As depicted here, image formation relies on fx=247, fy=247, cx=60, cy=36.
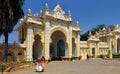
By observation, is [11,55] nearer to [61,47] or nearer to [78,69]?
[61,47]

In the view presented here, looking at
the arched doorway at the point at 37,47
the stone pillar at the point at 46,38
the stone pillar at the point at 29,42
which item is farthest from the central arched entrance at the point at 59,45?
the stone pillar at the point at 29,42

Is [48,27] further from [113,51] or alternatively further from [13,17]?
[113,51]

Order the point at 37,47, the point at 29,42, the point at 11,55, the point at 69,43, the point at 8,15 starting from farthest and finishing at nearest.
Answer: the point at 69,43 < the point at 37,47 < the point at 29,42 < the point at 11,55 < the point at 8,15

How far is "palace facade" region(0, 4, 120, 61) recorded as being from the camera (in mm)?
35275

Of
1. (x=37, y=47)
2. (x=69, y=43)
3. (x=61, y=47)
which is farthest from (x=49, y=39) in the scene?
(x=61, y=47)

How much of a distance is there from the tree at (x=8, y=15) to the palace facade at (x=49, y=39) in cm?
469

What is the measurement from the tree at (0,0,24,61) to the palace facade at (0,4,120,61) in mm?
4691

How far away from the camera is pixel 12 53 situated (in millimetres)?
34281

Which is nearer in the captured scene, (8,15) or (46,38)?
(8,15)

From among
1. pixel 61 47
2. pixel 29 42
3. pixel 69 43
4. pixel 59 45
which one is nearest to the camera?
pixel 29 42

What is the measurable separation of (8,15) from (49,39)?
36.4 feet

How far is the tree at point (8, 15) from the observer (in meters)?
27.8

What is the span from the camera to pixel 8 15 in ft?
92.9

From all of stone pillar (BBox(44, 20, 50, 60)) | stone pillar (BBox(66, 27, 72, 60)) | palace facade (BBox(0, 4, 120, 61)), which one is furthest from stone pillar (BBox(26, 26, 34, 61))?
stone pillar (BBox(66, 27, 72, 60))
